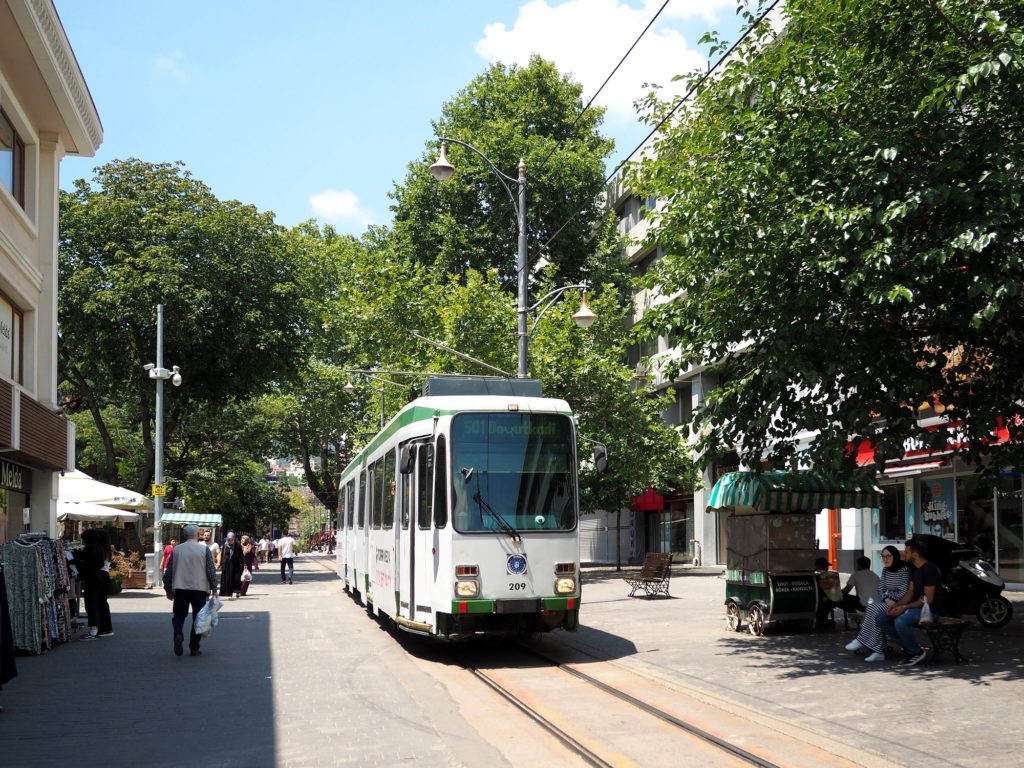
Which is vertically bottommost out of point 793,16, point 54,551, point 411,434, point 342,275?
point 54,551

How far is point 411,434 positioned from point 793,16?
22.9 ft

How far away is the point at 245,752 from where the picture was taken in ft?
26.2

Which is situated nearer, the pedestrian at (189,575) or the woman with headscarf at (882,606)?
the woman with headscarf at (882,606)

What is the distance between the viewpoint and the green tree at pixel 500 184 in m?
41.0

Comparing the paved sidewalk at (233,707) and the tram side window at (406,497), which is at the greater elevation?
the tram side window at (406,497)

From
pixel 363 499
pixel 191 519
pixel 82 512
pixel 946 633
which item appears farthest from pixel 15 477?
pixel 191 519

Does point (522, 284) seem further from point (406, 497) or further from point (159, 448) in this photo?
point (159, 448)

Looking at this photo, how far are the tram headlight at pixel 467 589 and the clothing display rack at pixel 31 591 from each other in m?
5.91

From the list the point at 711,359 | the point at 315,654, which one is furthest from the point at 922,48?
the point at 315,654

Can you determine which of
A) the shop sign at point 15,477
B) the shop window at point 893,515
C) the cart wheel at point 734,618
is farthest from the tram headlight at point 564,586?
the shop window at point 893,515

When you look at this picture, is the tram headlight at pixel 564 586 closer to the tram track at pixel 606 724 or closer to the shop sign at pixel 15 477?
the tram track at pixel 606 724

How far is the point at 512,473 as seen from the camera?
1361cm

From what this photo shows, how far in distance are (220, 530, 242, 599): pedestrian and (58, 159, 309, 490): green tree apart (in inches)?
438

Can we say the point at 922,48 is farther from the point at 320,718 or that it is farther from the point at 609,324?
the point at 609,324
